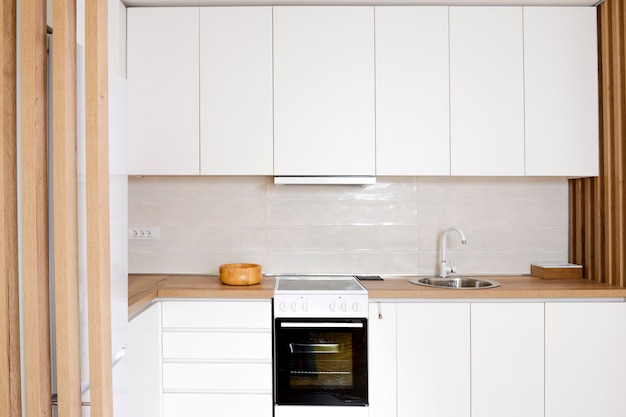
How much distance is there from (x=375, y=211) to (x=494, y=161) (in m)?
0.81

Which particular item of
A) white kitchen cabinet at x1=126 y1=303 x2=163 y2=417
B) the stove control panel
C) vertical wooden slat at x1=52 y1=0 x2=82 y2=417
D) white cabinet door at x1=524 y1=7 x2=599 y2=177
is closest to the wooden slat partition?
white cabinet door at x1=524 y1=7 x2=599 y2=177

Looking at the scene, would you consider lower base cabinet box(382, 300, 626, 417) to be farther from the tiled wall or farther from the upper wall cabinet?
the upper wall cabinet

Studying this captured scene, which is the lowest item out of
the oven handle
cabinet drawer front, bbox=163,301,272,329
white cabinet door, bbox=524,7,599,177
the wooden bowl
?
the oven handle

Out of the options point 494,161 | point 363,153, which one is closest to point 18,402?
point 363,153

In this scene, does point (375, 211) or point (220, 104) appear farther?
point (375, 211)

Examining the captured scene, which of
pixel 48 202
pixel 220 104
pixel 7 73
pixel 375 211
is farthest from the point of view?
pixel 375 211

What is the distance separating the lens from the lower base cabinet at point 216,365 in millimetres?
2205

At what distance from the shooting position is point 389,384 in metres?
2.21

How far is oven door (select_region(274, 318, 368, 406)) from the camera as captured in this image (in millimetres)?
2201

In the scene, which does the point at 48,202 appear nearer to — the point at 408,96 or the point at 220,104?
the point at 220,104

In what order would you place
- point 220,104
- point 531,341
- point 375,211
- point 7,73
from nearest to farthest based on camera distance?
point 7,73
point 531,341
point 220,104
point 375,211

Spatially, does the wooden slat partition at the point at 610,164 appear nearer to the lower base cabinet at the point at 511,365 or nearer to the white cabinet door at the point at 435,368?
the lower base cabinet at the point at 511,365

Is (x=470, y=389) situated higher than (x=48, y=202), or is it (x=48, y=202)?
(x=48, y=202)

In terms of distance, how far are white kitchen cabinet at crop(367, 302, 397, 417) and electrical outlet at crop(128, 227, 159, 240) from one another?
5.15 feet
